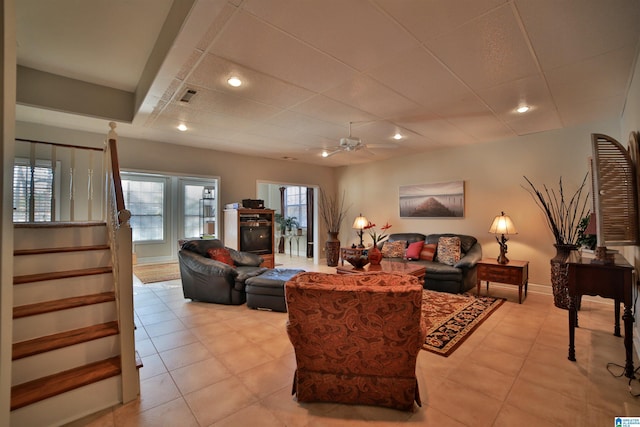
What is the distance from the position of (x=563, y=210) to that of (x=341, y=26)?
14.9 feet

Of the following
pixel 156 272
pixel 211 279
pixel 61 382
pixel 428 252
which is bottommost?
pixel 156 272

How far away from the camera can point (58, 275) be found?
2258mm

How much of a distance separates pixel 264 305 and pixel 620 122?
5404 mm

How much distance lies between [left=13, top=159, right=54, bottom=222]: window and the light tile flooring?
2.14 meters

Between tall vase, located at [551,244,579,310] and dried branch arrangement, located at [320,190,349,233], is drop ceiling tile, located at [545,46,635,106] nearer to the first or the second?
tall vase, located at [551,244,579,310]

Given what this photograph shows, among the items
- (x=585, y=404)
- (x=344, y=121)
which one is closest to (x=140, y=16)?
(x=344, y=121)

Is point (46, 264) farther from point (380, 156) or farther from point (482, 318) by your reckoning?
point (380, 156)

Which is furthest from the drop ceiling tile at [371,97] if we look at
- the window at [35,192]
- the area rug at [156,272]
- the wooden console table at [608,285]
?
the area rug at [156,272]

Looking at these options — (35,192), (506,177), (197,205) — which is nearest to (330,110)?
(506,177)

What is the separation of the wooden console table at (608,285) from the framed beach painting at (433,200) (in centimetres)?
302

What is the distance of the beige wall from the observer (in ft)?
14.2

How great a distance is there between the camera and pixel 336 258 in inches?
284

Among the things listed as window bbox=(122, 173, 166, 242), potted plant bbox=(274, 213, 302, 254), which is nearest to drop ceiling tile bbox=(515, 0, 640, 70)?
potted plant bbox=(274, 213, 302, 254)

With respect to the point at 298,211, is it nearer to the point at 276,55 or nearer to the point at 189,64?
the point at 189,64
